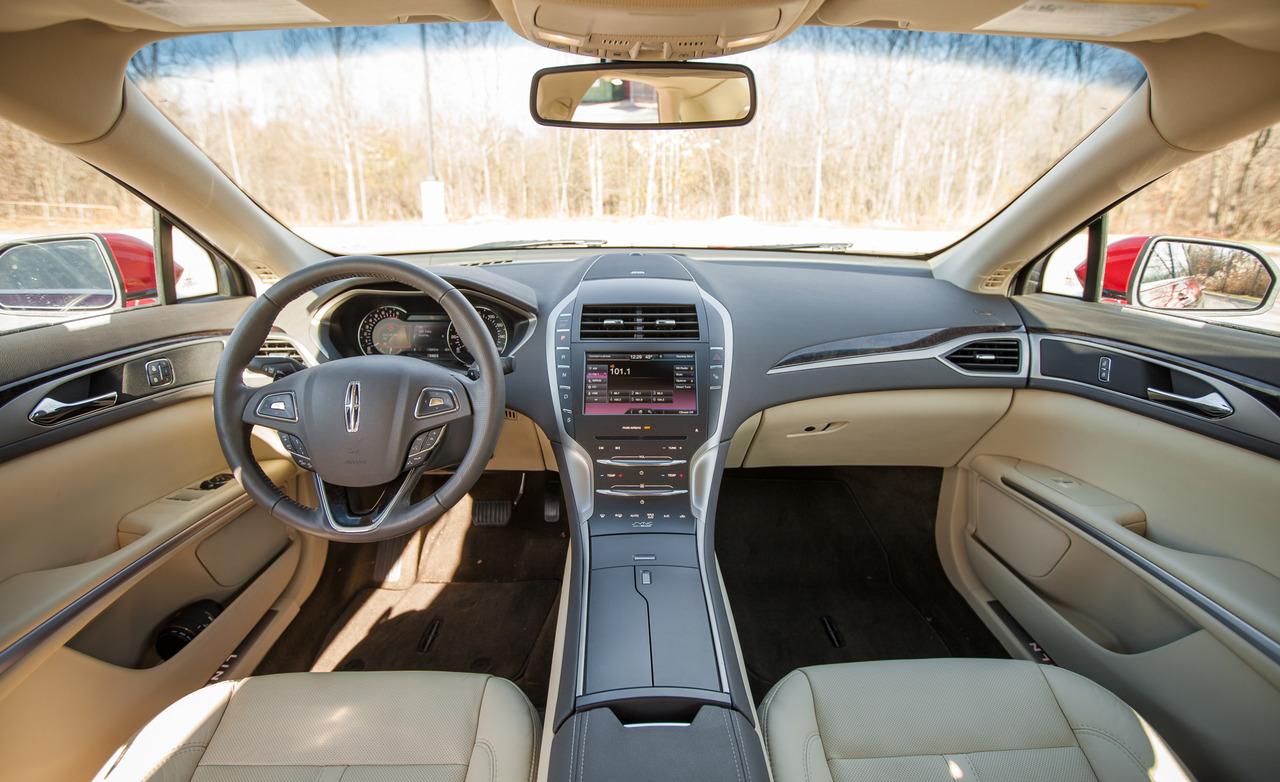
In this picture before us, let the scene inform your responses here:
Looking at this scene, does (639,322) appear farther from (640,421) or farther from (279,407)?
(279,407)

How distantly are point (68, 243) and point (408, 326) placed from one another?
1.10 m

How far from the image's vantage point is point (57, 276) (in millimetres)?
1943

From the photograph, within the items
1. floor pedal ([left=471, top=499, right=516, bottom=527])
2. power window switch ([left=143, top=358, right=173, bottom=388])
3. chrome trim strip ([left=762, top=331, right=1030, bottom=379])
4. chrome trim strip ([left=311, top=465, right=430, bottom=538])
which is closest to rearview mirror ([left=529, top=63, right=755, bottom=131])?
chrome trim strip ([left=762, top=331, right=1030, bottom=379])

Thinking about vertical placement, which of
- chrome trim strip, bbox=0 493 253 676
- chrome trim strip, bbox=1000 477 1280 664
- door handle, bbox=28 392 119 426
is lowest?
chrome trim strip, bbox=1000 477 1280 664

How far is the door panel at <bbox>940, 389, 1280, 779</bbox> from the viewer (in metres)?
1.46

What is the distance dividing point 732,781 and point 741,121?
6.28ft

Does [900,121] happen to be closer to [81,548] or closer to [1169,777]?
Result: [1169,777]

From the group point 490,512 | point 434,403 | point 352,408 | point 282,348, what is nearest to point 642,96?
point 434,403

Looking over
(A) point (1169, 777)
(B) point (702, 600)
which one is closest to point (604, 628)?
(B) point (702, 600)

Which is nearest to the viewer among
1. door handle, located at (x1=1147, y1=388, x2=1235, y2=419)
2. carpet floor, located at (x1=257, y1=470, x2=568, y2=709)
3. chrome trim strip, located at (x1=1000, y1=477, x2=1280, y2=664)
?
chrome trim strip, located at (x1=1000, y1=477, x2=1280, y2=664)

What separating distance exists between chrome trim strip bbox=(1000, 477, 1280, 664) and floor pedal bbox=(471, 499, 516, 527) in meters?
2.18

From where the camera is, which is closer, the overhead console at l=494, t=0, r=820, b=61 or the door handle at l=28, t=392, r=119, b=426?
the overhead console at l=494, t=0, r=820, b=61

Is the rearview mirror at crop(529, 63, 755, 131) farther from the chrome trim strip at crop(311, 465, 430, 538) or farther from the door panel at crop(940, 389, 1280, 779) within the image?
the door panel at crop(940, 389, 1280, 779)

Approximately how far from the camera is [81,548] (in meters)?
1.64
